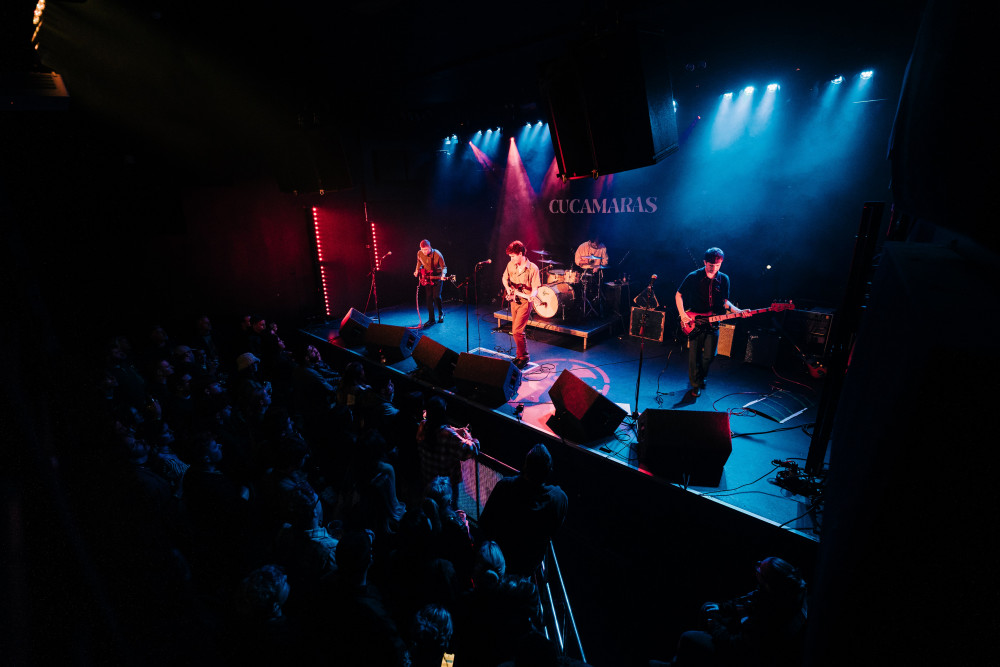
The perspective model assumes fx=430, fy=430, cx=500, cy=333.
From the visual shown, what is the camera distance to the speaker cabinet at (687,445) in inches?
146

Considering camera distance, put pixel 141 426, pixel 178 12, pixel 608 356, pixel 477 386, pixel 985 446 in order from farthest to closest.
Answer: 1. pixel 608 356
2. pixel 477 386
3. pixel 141 426
4. pixel 178 12
5. pixel 985 446

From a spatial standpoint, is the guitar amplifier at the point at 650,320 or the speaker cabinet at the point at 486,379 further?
the guitar amplifier at the point at 650,320

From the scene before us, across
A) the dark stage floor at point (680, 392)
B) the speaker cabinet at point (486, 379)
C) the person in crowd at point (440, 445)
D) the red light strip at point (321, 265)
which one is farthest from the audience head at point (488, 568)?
the red light strip at point (321, 265)

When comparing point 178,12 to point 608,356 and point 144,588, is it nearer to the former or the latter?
point 144,588

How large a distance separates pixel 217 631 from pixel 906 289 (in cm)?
342

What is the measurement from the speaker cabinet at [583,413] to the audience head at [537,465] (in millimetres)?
1555

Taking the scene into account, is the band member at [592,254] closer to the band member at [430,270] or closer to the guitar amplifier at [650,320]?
the guitar amplifier at [650,320]

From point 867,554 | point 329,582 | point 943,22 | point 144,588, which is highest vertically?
point 943,22

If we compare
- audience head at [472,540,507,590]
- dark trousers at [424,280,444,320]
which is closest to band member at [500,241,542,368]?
dark trousers at [424,280,444,320]

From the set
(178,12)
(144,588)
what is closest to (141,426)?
(178,12)

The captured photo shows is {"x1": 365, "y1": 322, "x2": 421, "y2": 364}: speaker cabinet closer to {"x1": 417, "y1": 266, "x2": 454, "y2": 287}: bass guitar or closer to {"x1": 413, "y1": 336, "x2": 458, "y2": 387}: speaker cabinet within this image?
{"x1": 413, "y1": 336, "x2": 458, "y2": 387}: speaker cabinet

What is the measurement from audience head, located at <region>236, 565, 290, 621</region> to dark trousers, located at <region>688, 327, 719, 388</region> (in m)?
5.12

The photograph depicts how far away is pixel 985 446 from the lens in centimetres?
92

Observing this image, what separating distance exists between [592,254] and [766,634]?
24.8ft
